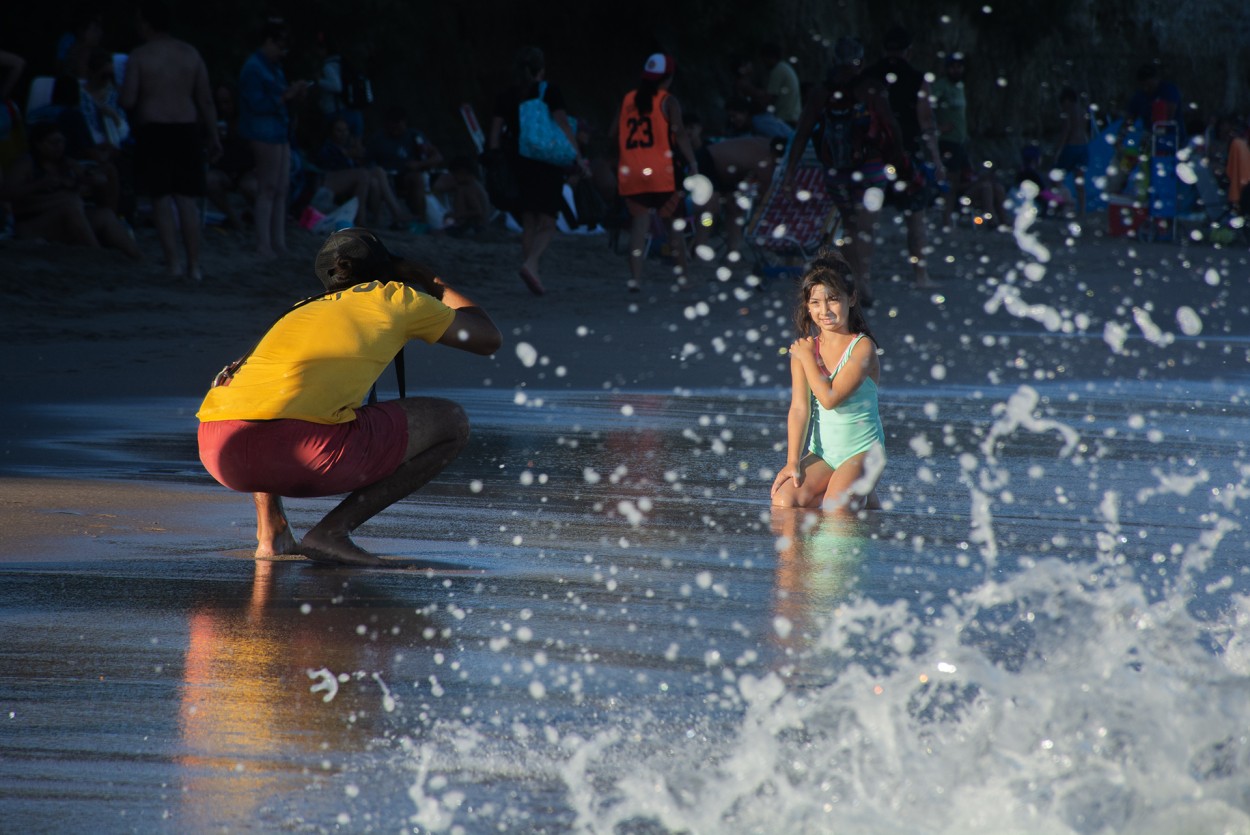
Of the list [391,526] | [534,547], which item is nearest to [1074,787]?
[534,547]

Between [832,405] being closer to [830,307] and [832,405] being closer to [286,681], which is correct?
[830,307]

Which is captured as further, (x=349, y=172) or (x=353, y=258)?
(x=349, y=172)

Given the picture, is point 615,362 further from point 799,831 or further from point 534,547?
point 799,831

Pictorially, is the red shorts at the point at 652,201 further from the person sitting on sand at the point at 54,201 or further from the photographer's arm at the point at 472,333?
the photographer's arm at the point at 472,333

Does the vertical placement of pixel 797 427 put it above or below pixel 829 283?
below

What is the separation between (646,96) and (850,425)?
8.04 m

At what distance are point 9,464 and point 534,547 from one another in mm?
2436

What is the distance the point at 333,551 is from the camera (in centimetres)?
563

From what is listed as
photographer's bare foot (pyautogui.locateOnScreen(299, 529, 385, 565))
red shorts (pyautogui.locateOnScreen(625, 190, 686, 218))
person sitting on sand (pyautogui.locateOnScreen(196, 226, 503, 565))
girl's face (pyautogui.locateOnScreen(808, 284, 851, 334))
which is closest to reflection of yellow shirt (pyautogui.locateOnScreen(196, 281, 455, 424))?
person sitting on sand (pyautogui.locateOnScreen(196, 226, 503, 565))

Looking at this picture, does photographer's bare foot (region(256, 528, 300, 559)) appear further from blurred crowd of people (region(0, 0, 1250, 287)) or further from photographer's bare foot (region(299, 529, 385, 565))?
blurred crowd of people (region(0, 0, 1250, 287))

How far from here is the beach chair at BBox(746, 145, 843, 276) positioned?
15141mm

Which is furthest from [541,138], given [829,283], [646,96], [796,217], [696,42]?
[696,42]

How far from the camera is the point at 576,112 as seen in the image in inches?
1044

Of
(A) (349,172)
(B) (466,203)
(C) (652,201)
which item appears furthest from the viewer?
(B) (466,203)
